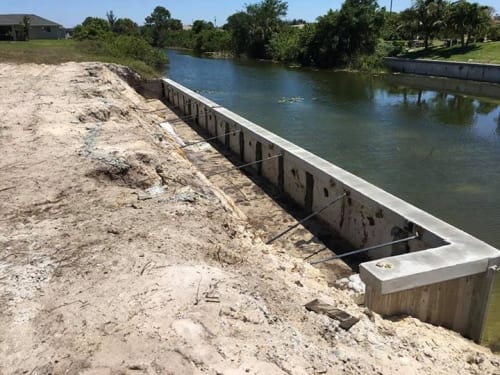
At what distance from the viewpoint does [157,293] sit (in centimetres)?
455

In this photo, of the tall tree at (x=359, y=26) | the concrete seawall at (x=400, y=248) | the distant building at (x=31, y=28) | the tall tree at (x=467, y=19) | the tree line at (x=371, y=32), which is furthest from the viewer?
the distant building at (x=31, y=28)

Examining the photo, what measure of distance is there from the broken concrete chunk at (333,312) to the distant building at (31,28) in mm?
65994

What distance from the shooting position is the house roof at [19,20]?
63844 mm

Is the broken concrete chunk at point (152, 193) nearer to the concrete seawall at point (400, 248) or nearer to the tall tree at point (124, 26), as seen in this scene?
the concrete seawall at point (400, 248)

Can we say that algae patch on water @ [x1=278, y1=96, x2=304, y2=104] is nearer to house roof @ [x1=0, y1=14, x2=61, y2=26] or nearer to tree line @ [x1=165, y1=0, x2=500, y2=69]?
tree line @ [x1=165, y1=0, x2=500, y2=69]

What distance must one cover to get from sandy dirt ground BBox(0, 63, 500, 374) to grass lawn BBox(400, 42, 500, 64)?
4167 centimetres

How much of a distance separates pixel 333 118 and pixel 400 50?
3610cm

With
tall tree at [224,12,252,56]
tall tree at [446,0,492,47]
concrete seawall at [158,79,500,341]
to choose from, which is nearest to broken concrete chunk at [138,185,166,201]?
concrete seawall at [158,79,500,341]

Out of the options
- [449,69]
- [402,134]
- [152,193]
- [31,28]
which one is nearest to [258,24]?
[31,28]

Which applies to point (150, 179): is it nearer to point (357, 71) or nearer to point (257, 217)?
point (257, 217)

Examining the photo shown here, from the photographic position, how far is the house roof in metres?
63.8

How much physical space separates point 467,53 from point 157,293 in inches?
1984

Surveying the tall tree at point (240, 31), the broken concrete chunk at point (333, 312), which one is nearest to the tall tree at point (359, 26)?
the tall tree at point (240, 31)

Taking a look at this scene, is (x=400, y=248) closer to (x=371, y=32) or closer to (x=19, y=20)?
(x=371, y=32)
